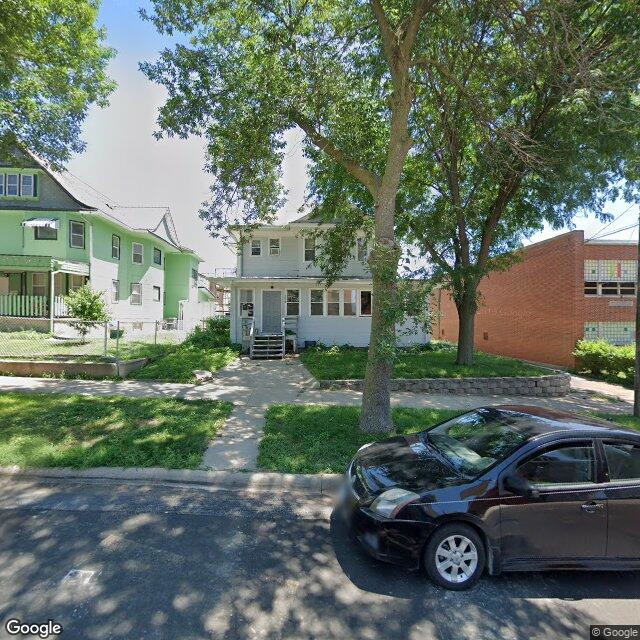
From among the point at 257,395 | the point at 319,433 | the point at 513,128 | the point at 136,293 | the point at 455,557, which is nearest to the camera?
the point at 455,557

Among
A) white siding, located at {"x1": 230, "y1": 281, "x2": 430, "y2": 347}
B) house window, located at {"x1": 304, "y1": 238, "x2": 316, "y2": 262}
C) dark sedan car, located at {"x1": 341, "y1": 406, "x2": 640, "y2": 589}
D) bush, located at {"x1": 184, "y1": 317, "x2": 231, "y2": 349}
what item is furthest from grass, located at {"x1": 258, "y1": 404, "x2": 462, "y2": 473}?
house window, located at {"x1": 304, "y1": 238, "x2": 316, "y2": 262}

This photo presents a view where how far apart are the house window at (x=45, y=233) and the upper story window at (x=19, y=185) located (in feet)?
5.75

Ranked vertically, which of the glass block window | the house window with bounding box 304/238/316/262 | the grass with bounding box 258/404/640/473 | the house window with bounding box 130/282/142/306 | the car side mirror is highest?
the house window with bounding box 304/238/316/262

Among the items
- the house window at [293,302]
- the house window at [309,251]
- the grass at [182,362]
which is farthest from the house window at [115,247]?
the house window at [309,251]

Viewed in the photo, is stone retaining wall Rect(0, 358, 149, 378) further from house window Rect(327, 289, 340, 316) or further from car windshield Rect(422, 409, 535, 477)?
house window Rect(327, 289, 340, 316)

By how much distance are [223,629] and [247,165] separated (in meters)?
8.76

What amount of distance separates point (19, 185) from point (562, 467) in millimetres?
23998

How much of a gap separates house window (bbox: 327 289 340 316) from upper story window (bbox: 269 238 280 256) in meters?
3.15

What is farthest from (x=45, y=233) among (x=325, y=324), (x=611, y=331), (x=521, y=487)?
(x=611, y=331)

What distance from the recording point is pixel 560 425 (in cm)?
364

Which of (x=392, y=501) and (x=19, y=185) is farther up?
(x=19, y=185)

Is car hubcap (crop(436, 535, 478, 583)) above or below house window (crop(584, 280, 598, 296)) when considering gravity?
below

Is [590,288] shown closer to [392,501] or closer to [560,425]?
[560,425]

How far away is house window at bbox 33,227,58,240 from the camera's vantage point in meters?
18.4
